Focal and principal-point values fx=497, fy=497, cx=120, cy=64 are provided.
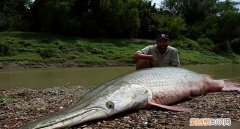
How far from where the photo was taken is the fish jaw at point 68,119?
5594 millimetres

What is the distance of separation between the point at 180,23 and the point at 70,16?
1720 cm

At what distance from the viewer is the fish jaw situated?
559 cm

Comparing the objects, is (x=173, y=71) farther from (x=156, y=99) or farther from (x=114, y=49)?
(x=114, y=49)

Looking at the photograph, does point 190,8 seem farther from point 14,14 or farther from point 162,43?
point 162,43

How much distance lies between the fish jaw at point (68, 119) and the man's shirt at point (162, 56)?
3257mm

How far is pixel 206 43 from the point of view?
2618 inches

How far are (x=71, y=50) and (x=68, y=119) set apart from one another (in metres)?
41.0

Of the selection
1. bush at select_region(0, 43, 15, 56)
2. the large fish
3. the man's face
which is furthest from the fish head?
bush at select_region(0, 43, 15, 56)

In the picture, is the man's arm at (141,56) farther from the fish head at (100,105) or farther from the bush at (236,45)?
the bush at (236,45)

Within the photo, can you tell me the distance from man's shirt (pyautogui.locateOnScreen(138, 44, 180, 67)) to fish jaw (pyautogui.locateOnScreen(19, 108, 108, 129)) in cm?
326

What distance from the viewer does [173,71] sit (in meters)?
8.73

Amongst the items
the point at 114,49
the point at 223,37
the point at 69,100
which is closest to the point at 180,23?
the point at 223,37

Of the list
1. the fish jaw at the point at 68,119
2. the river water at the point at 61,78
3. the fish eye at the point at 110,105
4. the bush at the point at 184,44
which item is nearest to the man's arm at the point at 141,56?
the fish eye at the point at 110,105

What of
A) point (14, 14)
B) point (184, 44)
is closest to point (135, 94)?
point (184, 44)
